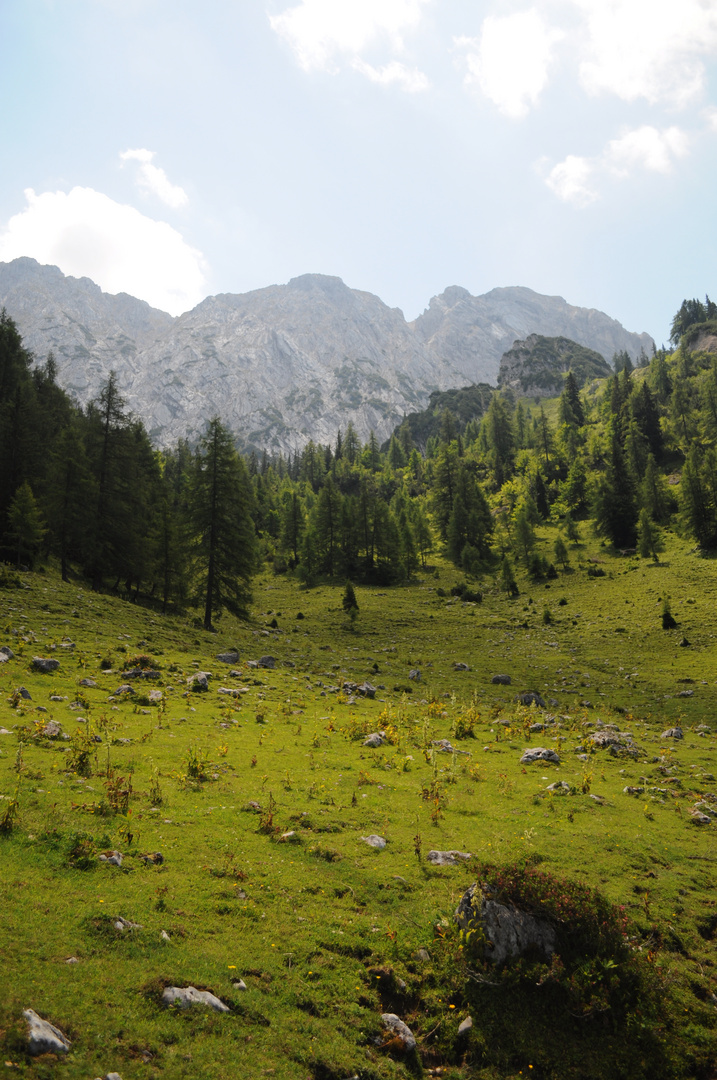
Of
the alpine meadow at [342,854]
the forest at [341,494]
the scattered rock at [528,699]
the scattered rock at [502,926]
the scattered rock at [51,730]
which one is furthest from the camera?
the forest at [341,494]

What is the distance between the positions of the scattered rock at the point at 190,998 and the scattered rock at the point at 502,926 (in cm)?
384

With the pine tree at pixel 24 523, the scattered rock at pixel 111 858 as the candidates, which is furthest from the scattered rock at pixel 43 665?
the pine tree at pixel 24 523

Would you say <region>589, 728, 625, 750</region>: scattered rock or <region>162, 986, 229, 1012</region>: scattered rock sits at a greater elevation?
<region>162, 986, 229, 1012</region>: scattered rock

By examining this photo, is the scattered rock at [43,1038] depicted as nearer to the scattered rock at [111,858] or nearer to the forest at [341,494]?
the scattered rock at [111,858]

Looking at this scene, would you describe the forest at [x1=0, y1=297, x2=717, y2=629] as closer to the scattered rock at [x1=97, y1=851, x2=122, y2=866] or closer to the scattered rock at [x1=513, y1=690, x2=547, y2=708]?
the scattered rock at [x1=513, y1=690, x2=547, y2=708]

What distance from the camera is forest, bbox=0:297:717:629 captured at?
Answer: 42281mm

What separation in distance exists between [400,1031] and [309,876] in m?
2.82

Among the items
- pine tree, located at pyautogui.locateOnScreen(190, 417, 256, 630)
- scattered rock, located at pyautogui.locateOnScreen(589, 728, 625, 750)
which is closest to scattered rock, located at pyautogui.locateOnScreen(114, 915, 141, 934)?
scattered rock, located at pyautogui.locateOnScreen(589, 728, 625, 750)

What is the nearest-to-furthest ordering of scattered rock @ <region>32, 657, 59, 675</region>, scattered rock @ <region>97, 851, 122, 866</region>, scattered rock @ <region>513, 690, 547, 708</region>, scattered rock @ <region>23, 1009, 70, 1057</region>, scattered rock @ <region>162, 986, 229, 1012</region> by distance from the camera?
scattered rock @ <region>23, 1009, 70, 1057</region>
scattered rock @ <region>162, 986, 229, 1012</region>
scattered rock @ <region>97, 851, 122, 866</region>
scattered rock @ <region>32, 657, 59, 675</region>
scattered rock @ <region>513, 690, 547, 708</region>

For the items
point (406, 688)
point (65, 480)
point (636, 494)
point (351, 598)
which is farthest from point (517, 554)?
point (65, 480)

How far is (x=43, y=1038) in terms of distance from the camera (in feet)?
15.5

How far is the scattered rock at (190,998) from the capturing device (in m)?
5.82

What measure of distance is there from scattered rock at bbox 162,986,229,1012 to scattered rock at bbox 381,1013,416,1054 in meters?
2.09

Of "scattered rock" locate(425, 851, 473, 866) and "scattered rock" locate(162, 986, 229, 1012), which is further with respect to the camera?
"scattered rock" locate(425, 851, 473, 866)
